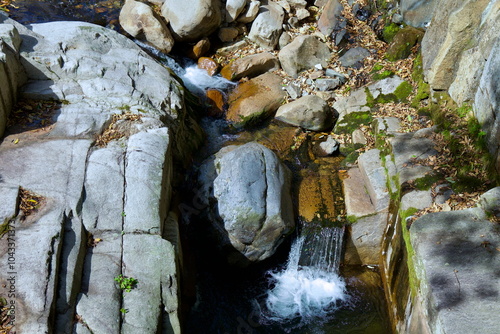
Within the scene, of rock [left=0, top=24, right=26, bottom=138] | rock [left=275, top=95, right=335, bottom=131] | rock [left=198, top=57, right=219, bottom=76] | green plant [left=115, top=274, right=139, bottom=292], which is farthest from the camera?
rock [left=198, top=57, right=219, bottom=76]

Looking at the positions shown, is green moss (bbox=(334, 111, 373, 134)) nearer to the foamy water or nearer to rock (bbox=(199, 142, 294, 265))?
rock (bbox=(199, 142, 294, 265))

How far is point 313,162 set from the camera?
26.6 feet

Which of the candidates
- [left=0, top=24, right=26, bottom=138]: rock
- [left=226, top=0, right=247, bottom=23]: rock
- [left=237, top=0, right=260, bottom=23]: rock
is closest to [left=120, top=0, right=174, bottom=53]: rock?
[left=226, top=0, right=247, bottom=23]: rock

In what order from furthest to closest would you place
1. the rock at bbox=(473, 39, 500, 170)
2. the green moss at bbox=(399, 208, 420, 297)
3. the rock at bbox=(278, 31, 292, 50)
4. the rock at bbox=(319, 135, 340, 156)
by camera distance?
the rock at bbox=(278, 31, 292, 50) → the rock at bbox=(319, 135, 340, 156) → the rock at bbox=(473, 39, 500, 170) → the green moss at bbox=(399, 208, 420, 297)

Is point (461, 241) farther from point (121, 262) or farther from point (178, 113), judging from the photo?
point (178, 113)

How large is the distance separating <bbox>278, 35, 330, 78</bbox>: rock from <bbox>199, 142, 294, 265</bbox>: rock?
3.97 metres

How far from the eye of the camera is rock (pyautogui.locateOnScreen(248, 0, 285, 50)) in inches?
424

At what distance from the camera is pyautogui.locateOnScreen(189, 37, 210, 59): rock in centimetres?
1059

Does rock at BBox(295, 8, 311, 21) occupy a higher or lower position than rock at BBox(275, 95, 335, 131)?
higher

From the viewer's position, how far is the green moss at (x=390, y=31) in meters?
9.39

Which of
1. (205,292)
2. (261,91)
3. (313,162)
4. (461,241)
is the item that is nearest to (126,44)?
(261,91)

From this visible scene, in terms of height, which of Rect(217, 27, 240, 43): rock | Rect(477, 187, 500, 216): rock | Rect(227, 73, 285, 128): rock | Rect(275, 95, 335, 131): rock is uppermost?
Rect(217, 27, 240, 43): rock

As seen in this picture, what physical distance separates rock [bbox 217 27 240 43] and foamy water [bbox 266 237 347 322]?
6.37 meters

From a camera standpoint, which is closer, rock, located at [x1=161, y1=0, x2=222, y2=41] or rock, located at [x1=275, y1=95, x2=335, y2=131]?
rock, located at [x1=275, y1=95, x2=335, y2=131]
